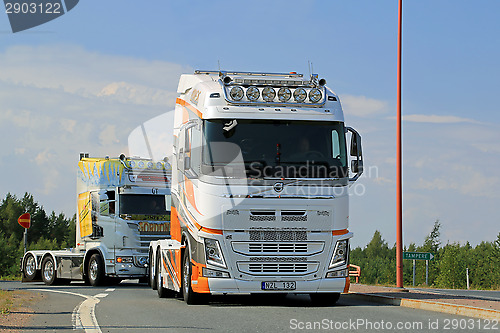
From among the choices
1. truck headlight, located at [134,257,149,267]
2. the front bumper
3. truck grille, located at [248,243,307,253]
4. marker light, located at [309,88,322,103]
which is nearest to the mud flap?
the front bumper

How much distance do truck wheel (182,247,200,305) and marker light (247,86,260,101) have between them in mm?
3325

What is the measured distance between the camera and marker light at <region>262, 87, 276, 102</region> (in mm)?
15883

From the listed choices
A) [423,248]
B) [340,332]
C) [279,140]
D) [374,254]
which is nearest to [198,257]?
[279,140]

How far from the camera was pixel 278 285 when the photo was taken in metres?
15.3

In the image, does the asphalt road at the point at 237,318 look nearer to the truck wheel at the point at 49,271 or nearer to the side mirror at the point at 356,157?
the side mirror at the point at 356,157

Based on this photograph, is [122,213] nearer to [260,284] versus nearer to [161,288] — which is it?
[161,288]

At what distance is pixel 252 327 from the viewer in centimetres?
1159

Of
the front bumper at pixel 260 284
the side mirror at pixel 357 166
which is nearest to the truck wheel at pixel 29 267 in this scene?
the front bumper at pixel 260 284

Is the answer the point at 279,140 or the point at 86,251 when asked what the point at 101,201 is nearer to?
the point at 86,251

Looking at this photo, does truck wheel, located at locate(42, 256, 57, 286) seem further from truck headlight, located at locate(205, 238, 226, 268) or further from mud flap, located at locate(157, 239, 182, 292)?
truck headlight, located at locate(205, 238, 226, 268)

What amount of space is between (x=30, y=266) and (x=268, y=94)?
18868 millimetres

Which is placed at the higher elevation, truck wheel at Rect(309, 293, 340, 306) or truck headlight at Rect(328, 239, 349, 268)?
truck headlight at Rect(328, 239, 349, 268)

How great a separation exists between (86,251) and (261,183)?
13976mm

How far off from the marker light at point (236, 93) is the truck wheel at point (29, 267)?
18.2m
